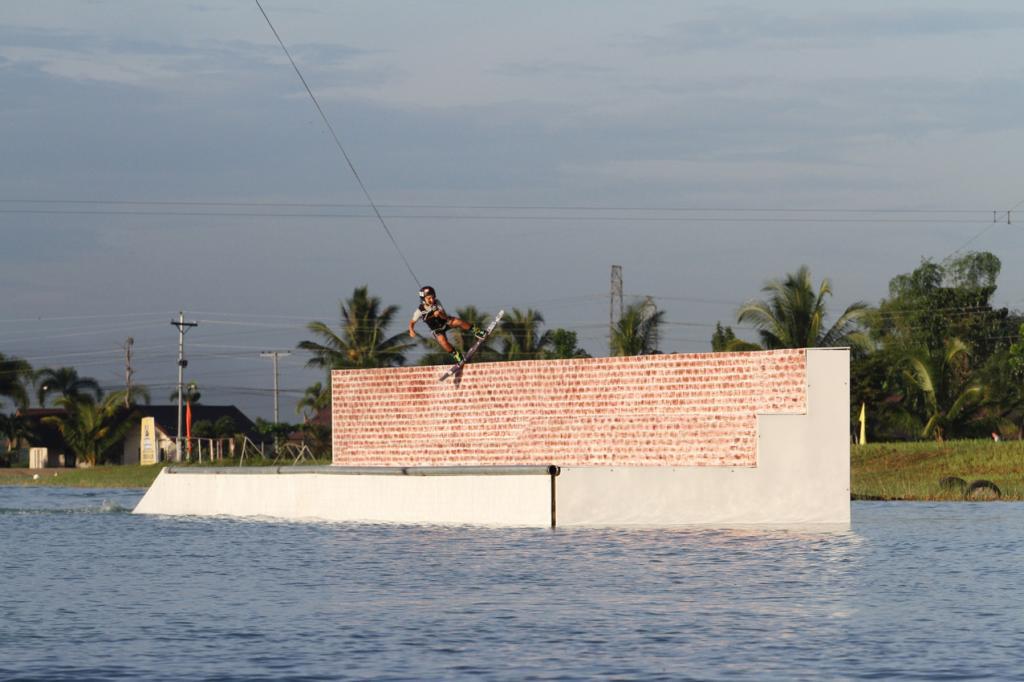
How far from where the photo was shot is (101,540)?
26.3 m

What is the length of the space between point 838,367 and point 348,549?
893 centimetres

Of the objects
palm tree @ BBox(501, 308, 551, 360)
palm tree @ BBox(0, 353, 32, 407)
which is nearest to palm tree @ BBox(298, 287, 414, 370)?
palm tree @ BBox(501, 308, 551, 360)

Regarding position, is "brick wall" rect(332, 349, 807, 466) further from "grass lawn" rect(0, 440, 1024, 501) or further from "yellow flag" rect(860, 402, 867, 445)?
"yellow flag" rect(860, 402, 867, 445)

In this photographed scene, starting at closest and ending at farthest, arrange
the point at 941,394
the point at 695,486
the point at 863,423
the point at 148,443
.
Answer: the point at 695,486
the point at 941,394
the point at 863,423
the point at 148,443

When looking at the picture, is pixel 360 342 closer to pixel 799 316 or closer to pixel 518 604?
pixel 799 316

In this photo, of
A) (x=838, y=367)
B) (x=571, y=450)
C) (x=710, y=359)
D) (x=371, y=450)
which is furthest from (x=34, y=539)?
(x=838, y=367)

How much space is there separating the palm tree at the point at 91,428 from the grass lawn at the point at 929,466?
143 ft

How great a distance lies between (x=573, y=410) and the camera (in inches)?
1097

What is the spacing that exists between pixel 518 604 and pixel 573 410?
12365 mm

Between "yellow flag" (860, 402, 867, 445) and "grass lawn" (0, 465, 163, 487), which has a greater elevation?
"yellow flag" (860, 402, 867, 445)

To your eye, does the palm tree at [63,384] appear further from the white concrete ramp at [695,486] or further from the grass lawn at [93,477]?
the white concrete ramp at [695,486]

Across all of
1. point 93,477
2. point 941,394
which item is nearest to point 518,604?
point 941,394

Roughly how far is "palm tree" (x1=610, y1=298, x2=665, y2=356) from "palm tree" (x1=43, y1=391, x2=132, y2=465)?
3512cm

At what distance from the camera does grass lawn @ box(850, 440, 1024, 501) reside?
40.1 m
